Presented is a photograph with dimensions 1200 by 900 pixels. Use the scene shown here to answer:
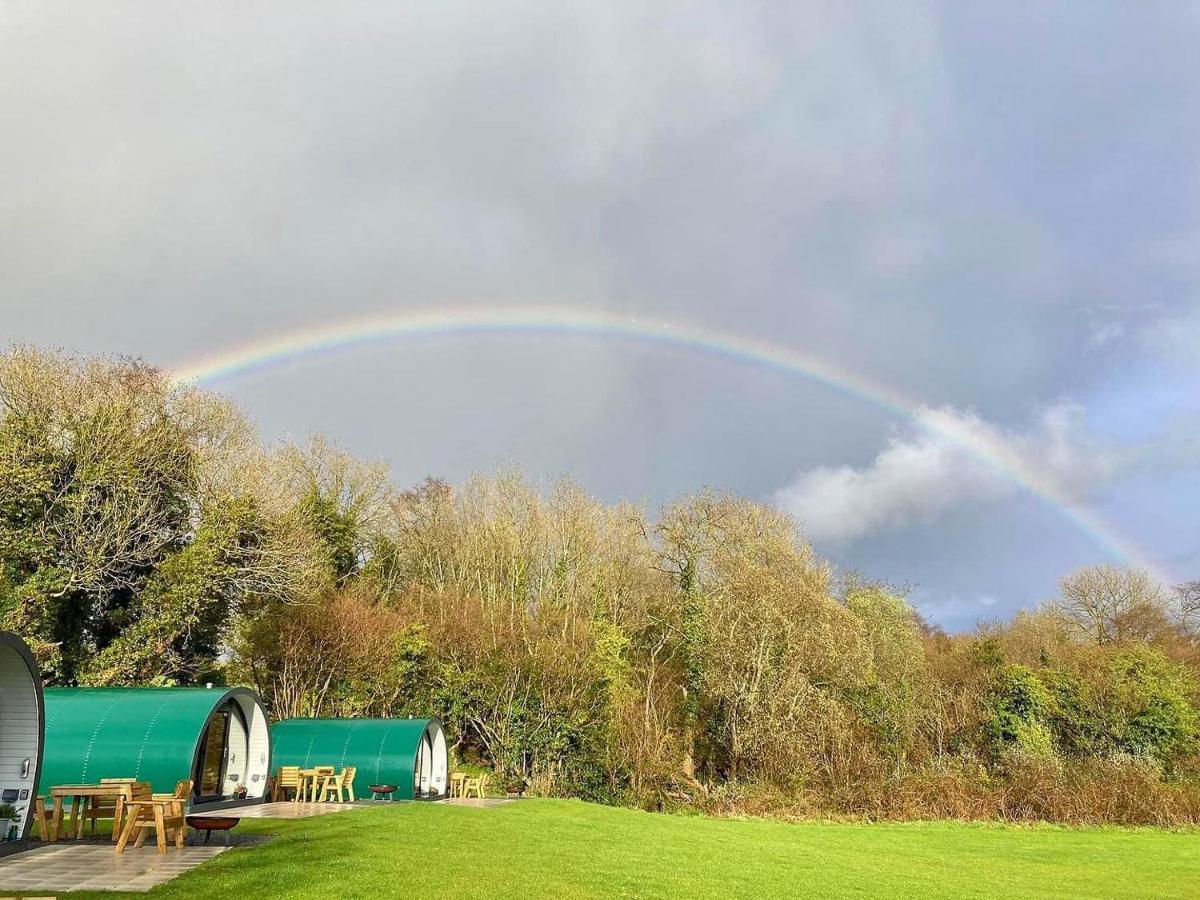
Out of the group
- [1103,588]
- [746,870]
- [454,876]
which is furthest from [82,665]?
[1103,588]

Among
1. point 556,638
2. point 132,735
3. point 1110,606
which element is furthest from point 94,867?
point 1110,606

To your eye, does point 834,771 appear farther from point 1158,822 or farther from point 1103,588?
point 1103,588

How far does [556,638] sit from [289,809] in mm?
13089

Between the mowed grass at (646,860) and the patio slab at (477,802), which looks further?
the patio slab at (477,802)

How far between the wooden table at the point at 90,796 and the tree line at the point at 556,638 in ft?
41.0

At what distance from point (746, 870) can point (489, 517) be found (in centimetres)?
2541

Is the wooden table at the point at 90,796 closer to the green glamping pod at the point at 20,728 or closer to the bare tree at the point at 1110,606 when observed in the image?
the green glamping pod at the point at 20,728

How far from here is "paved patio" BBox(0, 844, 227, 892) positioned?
8.80 m

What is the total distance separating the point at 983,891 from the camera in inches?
481

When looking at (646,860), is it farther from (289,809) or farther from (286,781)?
(286,781)

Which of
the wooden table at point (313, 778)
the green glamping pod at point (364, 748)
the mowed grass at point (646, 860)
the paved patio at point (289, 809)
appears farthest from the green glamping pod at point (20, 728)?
the green glamping pod at point (364, 748)

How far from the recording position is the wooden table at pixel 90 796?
464 inches

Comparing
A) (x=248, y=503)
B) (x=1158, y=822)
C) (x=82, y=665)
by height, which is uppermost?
(x=248, y=503)

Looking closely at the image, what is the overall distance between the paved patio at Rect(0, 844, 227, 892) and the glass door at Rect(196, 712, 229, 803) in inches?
250
